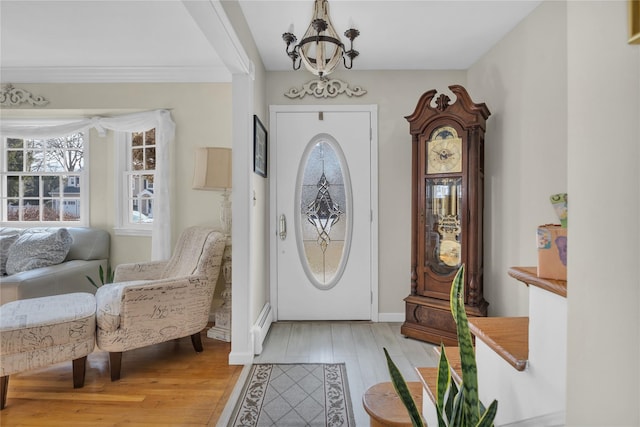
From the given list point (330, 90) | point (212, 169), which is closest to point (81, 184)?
point (212, 169)

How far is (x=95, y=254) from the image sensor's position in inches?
136

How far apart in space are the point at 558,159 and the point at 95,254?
400 centimetres

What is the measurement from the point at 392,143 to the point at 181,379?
2605mm

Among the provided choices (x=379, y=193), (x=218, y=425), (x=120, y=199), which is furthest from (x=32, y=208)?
(x=379, y=193)

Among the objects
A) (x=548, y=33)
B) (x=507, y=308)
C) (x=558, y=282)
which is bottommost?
(x=507, y=308)

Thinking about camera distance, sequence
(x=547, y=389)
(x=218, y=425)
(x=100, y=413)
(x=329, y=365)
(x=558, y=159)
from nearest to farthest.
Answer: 1. (x=547, y=389)
2. (x=218, y=425)
3. (x=100, y=413)
4. (x=558, y=159)
5. (x=329, y=365)

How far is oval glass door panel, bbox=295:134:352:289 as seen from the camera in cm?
335

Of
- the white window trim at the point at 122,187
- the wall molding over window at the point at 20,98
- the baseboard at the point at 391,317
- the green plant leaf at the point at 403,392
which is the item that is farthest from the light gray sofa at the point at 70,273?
the green plant leaf at the point at 403,392

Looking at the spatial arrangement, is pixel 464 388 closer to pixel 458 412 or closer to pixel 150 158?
pixel 458 412

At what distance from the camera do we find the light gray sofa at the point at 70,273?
279 centimetres

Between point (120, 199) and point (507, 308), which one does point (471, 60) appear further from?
point (120, 199)

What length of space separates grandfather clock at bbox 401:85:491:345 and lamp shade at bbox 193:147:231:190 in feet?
5.23

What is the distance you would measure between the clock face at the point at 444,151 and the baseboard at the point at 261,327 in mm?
1868

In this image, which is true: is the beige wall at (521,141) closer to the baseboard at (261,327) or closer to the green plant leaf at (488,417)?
the green plant leaf at (488,417)
